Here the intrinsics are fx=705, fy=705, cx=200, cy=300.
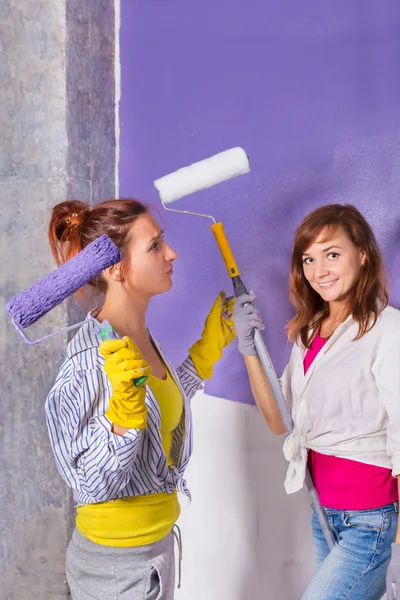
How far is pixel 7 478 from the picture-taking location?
76.0 inches

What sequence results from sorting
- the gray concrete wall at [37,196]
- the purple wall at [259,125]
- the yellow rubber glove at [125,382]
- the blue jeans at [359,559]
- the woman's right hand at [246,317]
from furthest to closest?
the gray concrete wall at [37,196] < the purple wall at [259,125] < the woman's right hand at [246,317] < the blue jeans at [359,559] < the yellow rubber glove at [125,382]

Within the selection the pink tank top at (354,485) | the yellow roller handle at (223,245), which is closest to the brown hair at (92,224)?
the yellow roller handle at (223,245)

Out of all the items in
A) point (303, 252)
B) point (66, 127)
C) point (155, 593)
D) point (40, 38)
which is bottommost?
point (155, 593)

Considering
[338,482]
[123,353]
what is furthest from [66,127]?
[338,482]

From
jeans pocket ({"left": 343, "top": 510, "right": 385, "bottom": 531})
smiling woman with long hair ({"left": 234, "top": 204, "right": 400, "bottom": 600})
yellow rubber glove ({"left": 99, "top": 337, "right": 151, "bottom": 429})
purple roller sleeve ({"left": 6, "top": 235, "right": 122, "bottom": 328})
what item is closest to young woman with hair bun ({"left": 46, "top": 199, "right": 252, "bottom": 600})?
yellow rubber glove ({"left": 99, "top": 337, "right": 151, "bottom": 429})

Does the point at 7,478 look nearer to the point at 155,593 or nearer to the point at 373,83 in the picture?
the point at 155,593

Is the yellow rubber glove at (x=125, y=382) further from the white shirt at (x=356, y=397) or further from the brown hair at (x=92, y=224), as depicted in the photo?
the white shirt at (x=356, y=397)

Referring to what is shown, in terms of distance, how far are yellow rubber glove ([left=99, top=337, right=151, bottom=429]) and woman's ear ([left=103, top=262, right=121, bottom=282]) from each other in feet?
0.88

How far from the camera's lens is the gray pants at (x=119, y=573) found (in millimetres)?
1275

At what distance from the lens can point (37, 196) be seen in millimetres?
1864

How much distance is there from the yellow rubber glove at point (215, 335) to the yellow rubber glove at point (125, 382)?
47 cm

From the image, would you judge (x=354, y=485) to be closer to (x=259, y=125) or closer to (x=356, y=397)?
(x=356, y=397)

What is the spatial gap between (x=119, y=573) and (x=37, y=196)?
101 cm

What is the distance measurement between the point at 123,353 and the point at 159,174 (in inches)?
35.5
